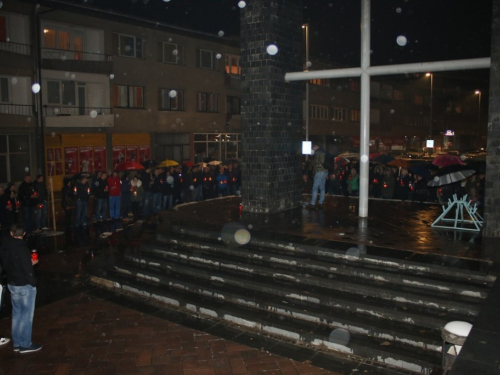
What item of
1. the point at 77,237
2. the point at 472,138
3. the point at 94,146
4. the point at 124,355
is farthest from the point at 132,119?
the point at 472,138

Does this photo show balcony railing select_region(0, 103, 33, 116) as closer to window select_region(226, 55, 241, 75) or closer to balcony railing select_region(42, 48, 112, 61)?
balcony railing select_region(42, 48, 112, 61)

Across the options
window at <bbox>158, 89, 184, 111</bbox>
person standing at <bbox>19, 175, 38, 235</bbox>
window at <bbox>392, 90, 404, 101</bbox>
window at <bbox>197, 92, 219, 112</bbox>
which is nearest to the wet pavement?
person standing at <bbox>19, 175, 38, 235</bbox>

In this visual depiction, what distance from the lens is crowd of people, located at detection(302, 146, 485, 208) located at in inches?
490

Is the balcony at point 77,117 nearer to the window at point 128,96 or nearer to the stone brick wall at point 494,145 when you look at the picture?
the window at point 128,96

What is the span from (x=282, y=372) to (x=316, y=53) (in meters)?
38.8

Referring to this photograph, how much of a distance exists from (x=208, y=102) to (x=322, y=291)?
84.3 feet

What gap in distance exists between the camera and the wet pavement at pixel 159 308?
20.0ft

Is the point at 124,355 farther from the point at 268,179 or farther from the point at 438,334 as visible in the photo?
the point at 268,179

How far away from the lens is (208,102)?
105 feet

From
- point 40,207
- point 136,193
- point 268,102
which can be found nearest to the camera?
point 268,102

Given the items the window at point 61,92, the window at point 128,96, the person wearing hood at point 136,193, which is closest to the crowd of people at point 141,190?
the person wearing hood at point 136,193

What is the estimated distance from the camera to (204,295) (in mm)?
8266

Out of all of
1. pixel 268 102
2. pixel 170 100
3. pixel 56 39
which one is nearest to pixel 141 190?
pixel 268 102

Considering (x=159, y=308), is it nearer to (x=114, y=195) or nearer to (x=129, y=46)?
(x=114, y=195)
